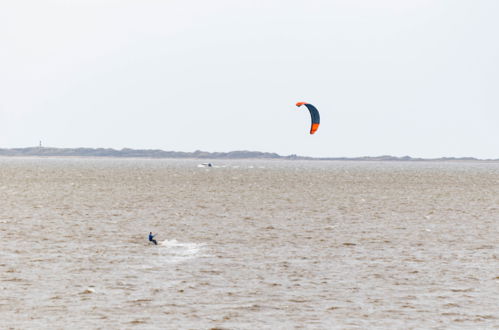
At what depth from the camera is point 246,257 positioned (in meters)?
34.6

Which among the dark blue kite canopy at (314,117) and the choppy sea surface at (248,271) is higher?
the dark blue kite canopy at (314,117)

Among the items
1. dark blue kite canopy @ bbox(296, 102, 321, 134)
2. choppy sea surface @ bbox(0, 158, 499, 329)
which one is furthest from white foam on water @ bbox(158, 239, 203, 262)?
dark blue kite canopy @ bbox(296, 102, 321, 134)

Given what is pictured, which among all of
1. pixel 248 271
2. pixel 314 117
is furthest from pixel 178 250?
pixel 314 117

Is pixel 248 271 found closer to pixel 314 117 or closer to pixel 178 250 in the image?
pixel 178 250

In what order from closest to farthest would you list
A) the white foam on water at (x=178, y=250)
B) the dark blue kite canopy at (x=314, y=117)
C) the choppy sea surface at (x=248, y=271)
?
the choppy sea surface at (x=248, y=271) < the white foam on water at (x=178, y=250) < the dark blue kite canopy at (x=314, y=117)

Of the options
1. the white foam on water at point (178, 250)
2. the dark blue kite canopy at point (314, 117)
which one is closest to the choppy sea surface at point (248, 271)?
the white foam on water at point (178, 250)

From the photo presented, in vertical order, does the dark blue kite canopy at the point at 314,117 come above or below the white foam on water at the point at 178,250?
above

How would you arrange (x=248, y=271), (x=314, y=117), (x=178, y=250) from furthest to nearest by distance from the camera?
(x=314, y=117), (x=178, y=250), (x=248, y=271)

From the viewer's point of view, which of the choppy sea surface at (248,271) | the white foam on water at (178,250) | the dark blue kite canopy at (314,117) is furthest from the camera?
the dark blue kite canopy at (314,117)

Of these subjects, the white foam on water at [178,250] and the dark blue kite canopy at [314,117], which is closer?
the white foam on water at [178,250]

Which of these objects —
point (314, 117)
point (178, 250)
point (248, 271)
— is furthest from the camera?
point (314, 117)

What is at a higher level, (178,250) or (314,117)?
(314,117)

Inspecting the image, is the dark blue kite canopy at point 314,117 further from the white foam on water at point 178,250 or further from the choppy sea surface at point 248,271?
the white foam on water at point 178,250

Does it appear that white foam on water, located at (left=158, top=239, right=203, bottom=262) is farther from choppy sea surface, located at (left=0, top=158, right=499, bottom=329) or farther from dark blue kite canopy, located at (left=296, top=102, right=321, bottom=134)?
dark blue kite canopy, located at (left=296, top=102, right=321, bottom=134)
